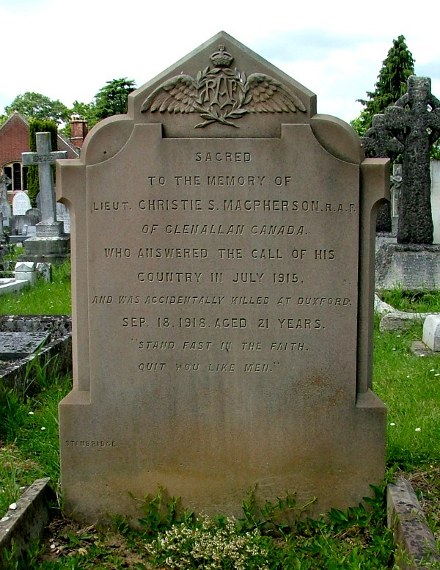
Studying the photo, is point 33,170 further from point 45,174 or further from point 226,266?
point 226,266

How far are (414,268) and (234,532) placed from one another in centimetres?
747

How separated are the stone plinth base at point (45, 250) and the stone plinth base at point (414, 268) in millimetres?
8381

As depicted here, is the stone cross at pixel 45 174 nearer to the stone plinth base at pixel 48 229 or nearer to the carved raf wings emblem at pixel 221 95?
the stone plinth base at pixel 48 229

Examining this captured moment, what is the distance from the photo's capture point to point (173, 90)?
3.69 m

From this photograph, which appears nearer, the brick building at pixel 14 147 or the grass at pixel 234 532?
the grass at pixel 234 532

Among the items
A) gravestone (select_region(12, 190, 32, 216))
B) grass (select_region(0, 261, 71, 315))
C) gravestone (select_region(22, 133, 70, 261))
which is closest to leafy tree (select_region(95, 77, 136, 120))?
gravestone (select_region(12, 190, 32, 216))

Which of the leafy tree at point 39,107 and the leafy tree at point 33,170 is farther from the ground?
the leafy tree at point 39,107

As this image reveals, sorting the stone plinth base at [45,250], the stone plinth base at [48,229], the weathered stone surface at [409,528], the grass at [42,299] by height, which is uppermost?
the stone plinth base at [48,229]

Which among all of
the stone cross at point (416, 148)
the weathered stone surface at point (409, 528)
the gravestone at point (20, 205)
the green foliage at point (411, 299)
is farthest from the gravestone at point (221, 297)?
the gravestone at point (20, 205)

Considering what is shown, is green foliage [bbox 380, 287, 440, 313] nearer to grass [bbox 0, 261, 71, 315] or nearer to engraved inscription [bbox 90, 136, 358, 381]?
grass [bbox 0, 261, 71, 315]

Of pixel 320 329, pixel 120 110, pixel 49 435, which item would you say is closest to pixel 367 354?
pixel 320 329

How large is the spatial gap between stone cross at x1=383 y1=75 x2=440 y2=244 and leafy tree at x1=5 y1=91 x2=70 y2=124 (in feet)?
225

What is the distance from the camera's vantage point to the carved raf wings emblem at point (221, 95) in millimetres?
3678

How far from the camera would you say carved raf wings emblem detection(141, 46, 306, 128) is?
12.1ft
